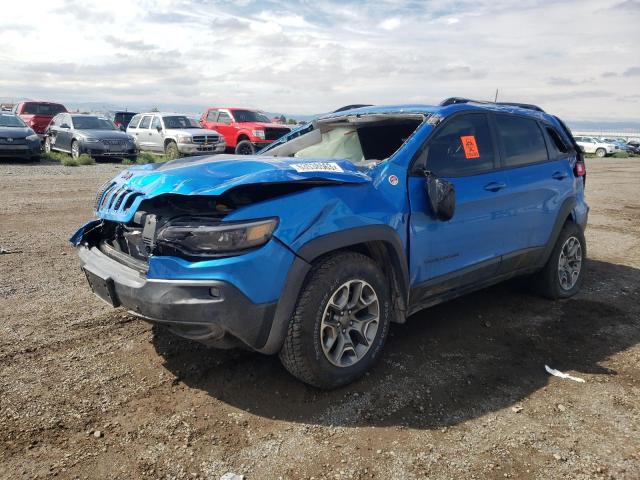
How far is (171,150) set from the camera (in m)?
18.0

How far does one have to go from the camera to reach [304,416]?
3.01m

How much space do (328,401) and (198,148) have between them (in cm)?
1527

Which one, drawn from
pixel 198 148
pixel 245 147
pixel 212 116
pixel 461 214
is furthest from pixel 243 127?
pixel 461 214

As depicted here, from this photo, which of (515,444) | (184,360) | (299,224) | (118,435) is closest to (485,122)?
(299,224)

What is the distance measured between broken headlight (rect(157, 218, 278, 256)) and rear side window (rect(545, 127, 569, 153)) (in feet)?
11.0

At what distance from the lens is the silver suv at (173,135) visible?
17438 mm

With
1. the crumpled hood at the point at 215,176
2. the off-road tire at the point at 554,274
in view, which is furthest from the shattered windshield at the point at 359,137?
the off-road tire at the point at 554,274

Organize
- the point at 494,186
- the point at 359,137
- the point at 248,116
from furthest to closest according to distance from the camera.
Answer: the point at 248,116 → the point at 359,137 → the point at 494,186

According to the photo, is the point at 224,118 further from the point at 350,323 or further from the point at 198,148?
the point at 350,323

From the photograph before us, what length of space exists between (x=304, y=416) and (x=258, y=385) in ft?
1.40

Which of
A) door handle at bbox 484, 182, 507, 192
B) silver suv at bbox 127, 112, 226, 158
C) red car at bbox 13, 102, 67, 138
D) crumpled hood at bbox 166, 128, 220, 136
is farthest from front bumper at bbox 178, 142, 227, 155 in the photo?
door handle at bbox 484, 182, 507, 192

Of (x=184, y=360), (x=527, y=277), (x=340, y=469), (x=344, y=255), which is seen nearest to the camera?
(x=340, y=469)

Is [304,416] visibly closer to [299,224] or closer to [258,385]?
[258,385]

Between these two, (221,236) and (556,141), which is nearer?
(221,236)
